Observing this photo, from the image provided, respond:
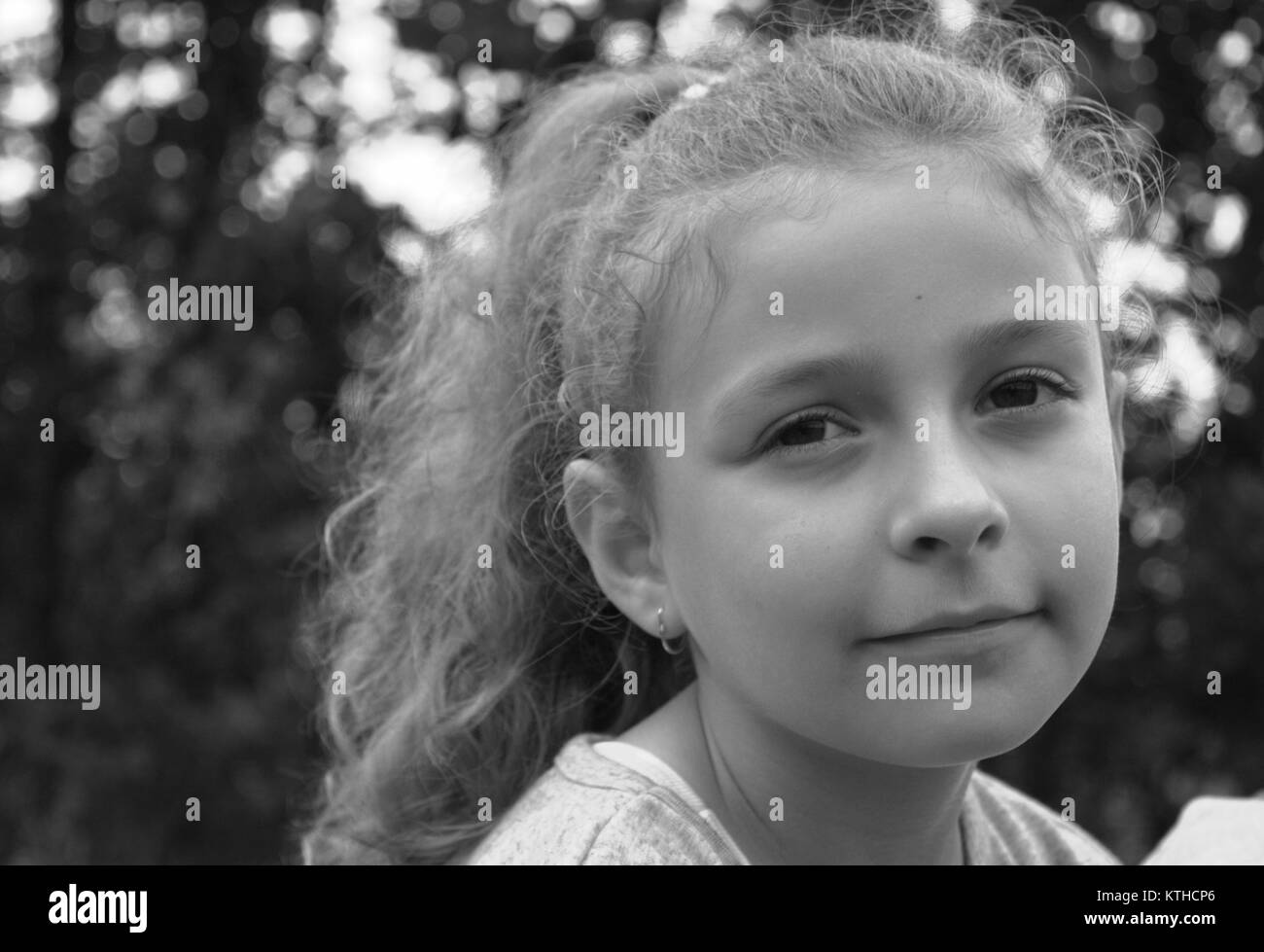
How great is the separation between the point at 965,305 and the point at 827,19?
923mm

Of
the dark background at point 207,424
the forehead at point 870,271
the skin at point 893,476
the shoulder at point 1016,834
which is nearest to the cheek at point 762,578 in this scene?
the skin at point 893,476

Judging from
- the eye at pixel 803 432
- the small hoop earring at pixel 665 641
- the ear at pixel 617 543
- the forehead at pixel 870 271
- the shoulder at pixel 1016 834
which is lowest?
the shoulder at pixel 1016 834

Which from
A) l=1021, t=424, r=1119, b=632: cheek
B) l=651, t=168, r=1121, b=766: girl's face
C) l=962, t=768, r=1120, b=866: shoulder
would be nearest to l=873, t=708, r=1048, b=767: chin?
l=651, t=168, r=1121, b=766: girl's face

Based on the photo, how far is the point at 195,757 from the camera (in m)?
2.37

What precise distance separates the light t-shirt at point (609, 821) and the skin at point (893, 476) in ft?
0.38

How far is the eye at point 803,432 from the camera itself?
112 centimetres

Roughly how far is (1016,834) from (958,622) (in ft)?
1.85

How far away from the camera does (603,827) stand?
119 centimetres

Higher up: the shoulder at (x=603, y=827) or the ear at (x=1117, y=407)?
the ear at (x=1117, y=407)

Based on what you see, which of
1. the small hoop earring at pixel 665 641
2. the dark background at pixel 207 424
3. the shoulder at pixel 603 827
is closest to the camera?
the shoulder at pixel 603 827

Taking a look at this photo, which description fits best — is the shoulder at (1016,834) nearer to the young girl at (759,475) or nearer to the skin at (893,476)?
the young girl at (759,475)

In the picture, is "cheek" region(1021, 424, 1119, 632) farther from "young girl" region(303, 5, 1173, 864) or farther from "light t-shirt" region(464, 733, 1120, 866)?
"light t-shirt" region(464, 733, 1120, 866)
